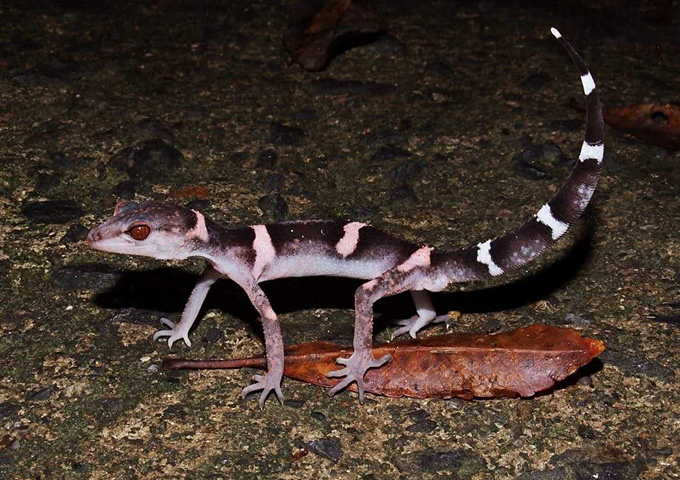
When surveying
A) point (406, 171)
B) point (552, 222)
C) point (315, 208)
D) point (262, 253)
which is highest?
point (552, 222)

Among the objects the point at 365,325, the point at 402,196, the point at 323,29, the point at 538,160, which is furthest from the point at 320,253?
the point at 323,29

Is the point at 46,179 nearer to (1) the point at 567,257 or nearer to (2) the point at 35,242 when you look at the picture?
(2) the point at 35,242

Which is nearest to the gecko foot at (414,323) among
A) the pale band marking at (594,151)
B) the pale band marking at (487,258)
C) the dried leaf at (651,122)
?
the pale band marking at (487,258)

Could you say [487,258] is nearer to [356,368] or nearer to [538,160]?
[356,368]

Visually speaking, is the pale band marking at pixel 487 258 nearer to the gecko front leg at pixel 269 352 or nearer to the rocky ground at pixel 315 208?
the rocky ground at pixel 315 208

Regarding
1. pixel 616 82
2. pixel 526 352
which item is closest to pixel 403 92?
pixel 616 82

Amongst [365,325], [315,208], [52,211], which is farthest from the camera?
[315,208]

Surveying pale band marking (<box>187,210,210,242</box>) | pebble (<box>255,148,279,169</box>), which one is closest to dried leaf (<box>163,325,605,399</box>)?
pale band marking (<box>187,210,210,242</box>)
